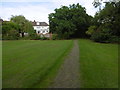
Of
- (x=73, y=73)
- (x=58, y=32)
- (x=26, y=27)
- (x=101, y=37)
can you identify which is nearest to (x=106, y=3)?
(x=101, y=37)

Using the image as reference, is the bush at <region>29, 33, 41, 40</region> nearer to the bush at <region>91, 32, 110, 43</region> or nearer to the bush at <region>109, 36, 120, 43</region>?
the bush at <region>91, 32, 110, 43</region>

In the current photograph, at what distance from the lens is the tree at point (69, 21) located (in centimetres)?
4997

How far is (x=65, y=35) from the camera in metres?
50.7

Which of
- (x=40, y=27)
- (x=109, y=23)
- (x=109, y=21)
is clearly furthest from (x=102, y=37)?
(x=40, y=27)

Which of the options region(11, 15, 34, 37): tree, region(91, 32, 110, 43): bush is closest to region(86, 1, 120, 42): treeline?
region(91, 32, 110, 43): bush

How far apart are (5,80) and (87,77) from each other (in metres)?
3.56

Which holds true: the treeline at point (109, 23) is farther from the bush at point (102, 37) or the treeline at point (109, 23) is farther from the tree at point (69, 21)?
the tree at point (69, 21)

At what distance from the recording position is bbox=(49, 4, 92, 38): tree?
4997 centimetres

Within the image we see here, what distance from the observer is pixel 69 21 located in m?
51.1

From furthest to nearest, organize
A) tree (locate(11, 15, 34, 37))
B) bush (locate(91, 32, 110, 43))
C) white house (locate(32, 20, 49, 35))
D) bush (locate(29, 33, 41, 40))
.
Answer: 1. white house (locate(32, 20, 49, 35))
2. tree (locate(11, 15, 34, 37))
3. bush (locate(29, 33, 41, 40))
4. bush (locate(91, 32, 110, 43))

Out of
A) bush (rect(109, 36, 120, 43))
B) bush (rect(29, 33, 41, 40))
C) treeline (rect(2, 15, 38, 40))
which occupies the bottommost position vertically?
bush (rect(109, 36, 120, 43))

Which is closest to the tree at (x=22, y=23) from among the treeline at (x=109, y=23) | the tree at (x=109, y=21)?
the tree at (x=109, y=21)

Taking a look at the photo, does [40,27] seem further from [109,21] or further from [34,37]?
[109,21]

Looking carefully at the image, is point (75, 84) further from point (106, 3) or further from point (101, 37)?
point (101, 37)
